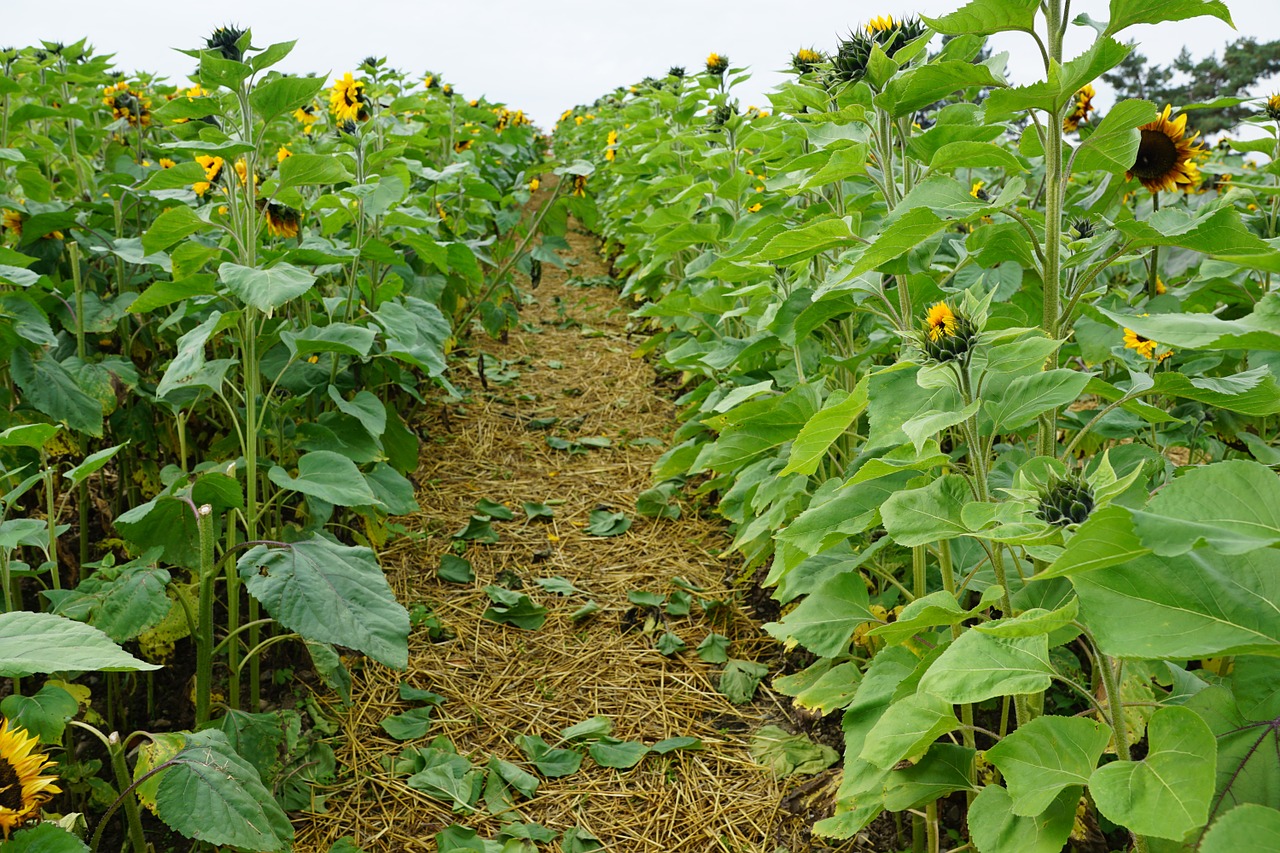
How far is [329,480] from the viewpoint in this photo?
1964mm

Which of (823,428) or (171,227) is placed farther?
(171,227)

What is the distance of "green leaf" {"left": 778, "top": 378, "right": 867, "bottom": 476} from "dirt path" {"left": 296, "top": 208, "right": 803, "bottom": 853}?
3.17ft

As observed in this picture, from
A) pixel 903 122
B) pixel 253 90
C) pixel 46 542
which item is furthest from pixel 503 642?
pixel 903 122

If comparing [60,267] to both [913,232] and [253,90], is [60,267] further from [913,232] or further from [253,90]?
[913,232]

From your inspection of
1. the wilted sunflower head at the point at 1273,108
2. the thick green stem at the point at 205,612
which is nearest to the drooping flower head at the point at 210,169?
the thick green stem at the point at 205,612

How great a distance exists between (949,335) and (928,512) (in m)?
0.26

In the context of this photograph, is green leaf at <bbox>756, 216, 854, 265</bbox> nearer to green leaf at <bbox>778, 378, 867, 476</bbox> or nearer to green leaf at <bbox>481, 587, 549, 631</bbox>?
green leaf at <bbox>778, 378, 867, 476</bbox>

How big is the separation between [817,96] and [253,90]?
4.16 feet

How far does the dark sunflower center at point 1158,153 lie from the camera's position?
2.22 m

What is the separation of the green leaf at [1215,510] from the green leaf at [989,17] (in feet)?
2.60

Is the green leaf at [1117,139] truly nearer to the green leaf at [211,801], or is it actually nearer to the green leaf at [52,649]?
the green leaf at [52,649]

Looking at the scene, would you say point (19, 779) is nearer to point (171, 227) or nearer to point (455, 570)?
point (171, 227)

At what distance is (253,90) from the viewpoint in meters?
1.99

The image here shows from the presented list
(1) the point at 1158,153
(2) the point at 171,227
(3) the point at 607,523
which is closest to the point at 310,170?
(2) the point at 171,227
